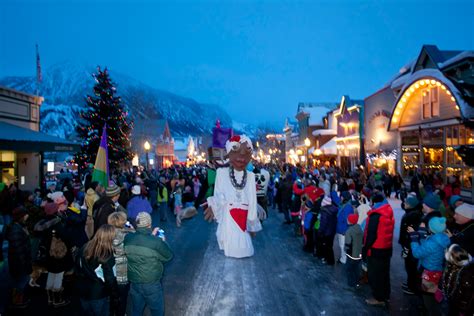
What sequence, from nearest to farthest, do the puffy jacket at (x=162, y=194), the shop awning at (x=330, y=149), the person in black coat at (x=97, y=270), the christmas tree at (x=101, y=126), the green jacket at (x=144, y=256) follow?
the green jacket at (x=144, y=256), the person in black coat at (x=97, y=270), the puffy jacket at (x=162, y=194), the christmas tree at (x=101, y=126), the shop awning at (x=330, y=149)

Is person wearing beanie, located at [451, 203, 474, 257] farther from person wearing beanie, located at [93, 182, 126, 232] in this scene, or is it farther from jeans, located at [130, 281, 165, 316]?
person wearing beanie, located at [93, 182, 126, 232]

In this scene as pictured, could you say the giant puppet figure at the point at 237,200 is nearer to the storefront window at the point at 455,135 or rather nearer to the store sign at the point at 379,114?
the storefront window at the point at 455,135

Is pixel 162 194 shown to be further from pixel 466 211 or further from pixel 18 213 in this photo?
pixel 466 211

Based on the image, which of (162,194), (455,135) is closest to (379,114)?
(455,135)

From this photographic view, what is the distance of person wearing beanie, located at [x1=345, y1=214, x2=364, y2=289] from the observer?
6.54 m

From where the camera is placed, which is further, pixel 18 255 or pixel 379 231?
pixel 379 231

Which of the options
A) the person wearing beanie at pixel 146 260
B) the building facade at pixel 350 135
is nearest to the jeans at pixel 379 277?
the person wearing beanie at pixel 146 260

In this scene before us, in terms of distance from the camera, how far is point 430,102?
18234 millimetres

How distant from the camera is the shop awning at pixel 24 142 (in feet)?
46.9

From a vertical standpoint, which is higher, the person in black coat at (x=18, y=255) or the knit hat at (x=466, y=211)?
the knit hat at (x=466, y=211)

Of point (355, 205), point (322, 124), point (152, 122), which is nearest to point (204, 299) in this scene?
point (355, 205)

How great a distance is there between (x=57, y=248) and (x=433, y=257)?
5300 mm

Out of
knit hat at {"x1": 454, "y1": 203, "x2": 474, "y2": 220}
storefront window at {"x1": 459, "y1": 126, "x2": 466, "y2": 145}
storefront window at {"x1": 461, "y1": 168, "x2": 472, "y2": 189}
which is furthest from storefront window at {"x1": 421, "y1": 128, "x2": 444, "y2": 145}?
knit hat at {"x1": 454, "y1": 203, "x2": 474, "y2": 220}

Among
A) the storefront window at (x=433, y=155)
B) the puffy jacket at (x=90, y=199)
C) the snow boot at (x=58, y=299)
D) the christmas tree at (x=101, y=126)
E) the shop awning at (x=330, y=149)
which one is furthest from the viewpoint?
the shop awning at (x=330, y=149)
